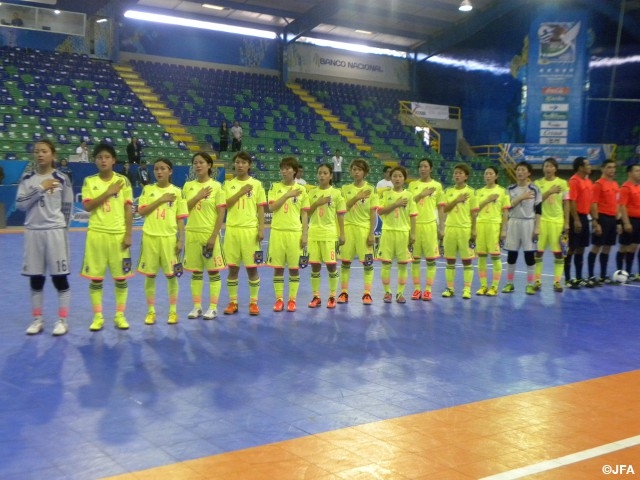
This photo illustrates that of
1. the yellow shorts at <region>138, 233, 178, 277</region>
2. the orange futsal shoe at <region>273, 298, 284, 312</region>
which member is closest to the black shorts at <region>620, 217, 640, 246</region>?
the orange futsal shoe at <region>273, 298, 284, 312</region>

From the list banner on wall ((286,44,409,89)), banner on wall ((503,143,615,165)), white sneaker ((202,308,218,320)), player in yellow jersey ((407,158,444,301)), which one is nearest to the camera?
white sneaker ((202,308,218,320))

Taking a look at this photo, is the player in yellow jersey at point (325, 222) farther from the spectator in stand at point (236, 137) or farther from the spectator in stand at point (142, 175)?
the spectator in stand at point (236, 137)

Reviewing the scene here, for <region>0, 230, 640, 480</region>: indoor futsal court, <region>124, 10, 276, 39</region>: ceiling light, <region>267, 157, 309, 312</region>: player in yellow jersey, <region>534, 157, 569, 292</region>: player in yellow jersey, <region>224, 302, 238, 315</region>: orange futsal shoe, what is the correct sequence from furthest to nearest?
<region>124, 10, 276, 39</region>: ceiling light, <region>534, 157, 569, 292</region>: player in yellow jersey, <region>267, 157, 309, 312</region>: player in yellow jersey, <region>224, 302, 238, 315</region>: orange futsal shoe, <region>0, 230, 640, 480</region>: indoor futsal court

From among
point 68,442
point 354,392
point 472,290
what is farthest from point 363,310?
point 68,442

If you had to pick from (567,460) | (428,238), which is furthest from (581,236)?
(567,460)

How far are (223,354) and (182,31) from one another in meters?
23.7

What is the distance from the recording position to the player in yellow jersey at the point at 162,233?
21.7ft

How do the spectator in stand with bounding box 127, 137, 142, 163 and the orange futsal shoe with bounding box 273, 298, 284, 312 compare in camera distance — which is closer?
the orange futsal shoe with bounding box 273, 298, 284, 312

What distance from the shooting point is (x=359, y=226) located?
8.14 meters

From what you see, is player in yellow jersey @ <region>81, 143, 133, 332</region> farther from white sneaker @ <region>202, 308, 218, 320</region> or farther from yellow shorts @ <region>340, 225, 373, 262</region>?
yellow shorts @ <region>340, 225, 373, 262</region>

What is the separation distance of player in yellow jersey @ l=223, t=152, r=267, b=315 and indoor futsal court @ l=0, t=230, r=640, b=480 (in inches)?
27.1

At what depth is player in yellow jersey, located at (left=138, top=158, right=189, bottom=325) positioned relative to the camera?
21.7 feet

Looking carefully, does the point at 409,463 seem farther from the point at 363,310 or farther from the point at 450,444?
the point at 363,310

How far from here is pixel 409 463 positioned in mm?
3371
